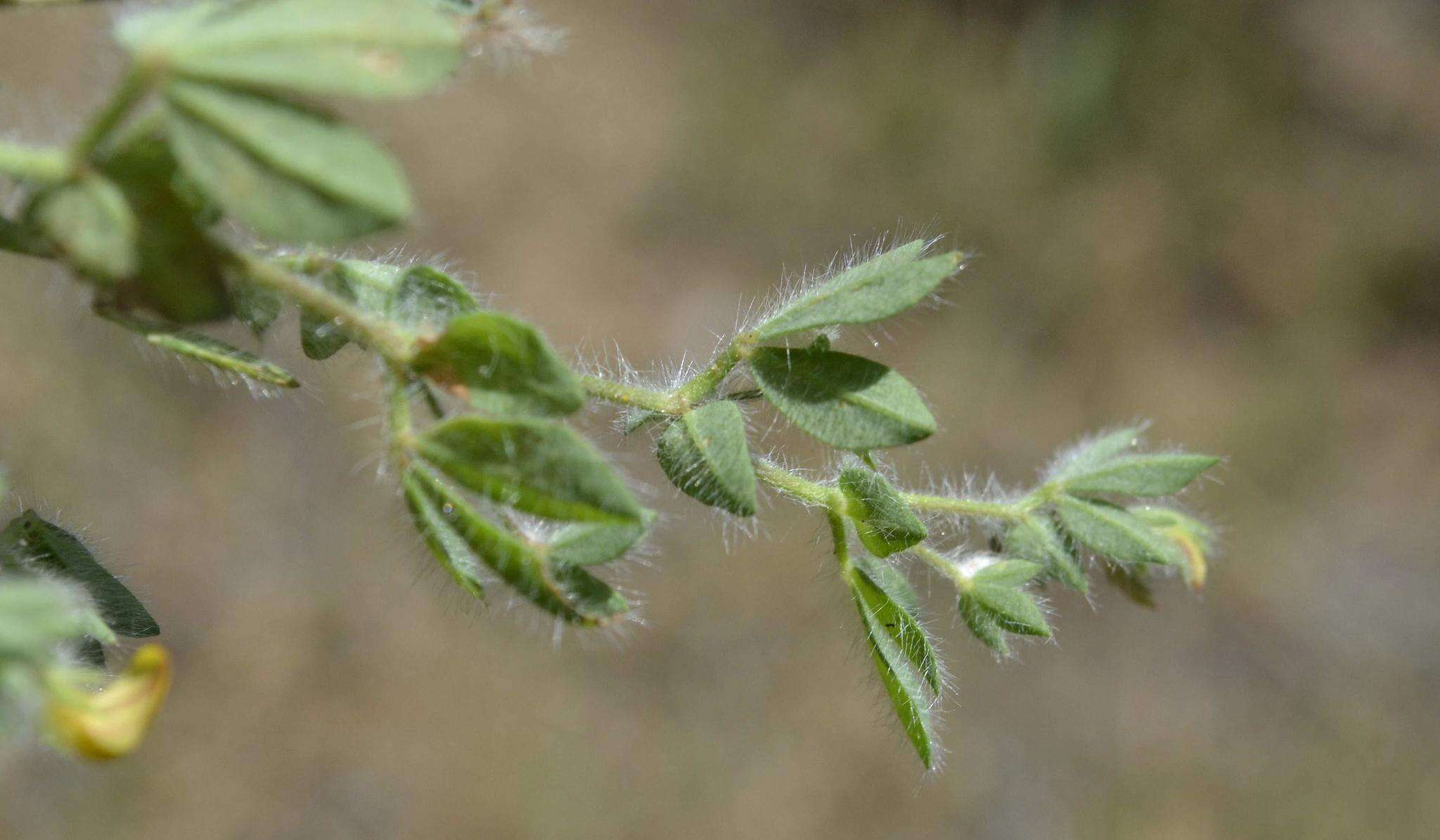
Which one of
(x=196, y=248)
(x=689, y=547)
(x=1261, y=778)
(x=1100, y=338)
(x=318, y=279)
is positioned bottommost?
(x=196, y=248)

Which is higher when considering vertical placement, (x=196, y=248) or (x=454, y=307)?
(x=454, y=307)

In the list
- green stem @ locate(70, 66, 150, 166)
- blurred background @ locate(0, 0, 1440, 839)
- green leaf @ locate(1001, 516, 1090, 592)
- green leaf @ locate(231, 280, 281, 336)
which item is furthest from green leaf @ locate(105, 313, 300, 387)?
blurred background @ locate(0, 0, 1440, 839)

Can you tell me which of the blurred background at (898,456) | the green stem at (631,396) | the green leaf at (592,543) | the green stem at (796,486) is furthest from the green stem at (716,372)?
the blurred background at (898,456)

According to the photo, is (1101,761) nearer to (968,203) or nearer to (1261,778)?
(1261,778)

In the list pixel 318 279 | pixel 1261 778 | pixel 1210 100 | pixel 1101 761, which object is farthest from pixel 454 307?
pixel 1210 100

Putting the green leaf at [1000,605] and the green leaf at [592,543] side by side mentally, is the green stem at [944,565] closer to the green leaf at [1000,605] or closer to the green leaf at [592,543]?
the green leaf at [1000,605]

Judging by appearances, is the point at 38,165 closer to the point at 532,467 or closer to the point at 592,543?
the point at 532,467
